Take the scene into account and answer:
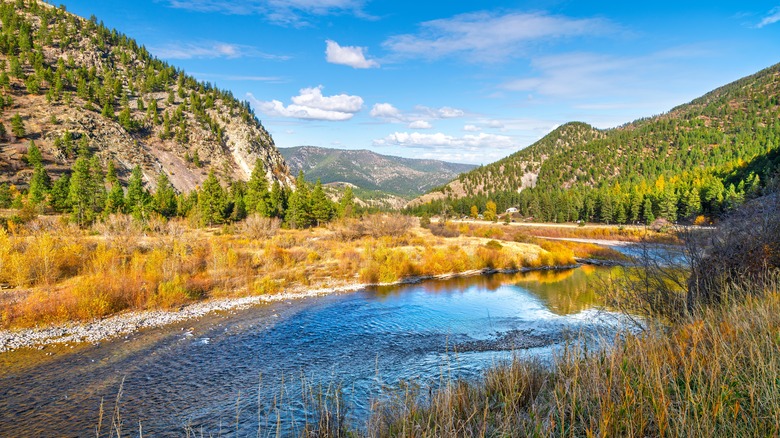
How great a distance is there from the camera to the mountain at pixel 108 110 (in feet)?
263

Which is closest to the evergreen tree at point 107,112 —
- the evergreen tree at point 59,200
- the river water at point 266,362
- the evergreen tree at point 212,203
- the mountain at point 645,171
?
the evergreen tree at point 59,200

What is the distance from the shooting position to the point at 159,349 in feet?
48.3

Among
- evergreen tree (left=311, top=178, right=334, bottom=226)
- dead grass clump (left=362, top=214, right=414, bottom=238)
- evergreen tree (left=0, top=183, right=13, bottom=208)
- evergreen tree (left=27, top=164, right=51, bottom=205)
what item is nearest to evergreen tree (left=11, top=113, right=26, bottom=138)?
evergreen tree (left=27, top=164, right=51, bottom=205)

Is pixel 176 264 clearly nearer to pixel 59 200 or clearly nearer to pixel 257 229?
pixel 257 229

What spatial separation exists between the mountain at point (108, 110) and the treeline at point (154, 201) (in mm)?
12789

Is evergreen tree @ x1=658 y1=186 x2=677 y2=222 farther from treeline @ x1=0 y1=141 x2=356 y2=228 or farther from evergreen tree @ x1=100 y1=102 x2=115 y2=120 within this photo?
evergreen tree @ x1=100 y1=102 x2=115 y2=120

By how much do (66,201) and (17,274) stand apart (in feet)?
113

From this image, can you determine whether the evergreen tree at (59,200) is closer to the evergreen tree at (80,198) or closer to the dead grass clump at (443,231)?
the evergreen tree at (80,198)

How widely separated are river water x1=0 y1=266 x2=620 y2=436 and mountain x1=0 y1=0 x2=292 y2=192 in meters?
70.6

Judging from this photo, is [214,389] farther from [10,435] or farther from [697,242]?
→ [697,242]

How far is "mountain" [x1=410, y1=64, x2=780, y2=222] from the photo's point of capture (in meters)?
83.4

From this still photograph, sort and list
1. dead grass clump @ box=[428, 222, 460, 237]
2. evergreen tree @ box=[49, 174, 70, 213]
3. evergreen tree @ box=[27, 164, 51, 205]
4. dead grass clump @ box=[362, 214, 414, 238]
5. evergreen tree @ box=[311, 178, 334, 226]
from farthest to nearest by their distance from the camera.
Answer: evergreen tree @ box=[311, 178, 334, 226] → dead grass clump @ box=[428, 222, 460, 237] → evergreen tree @ box=[49, 174, 70, 213] → dead grass clump @ box=[362, 214, 414, 238] → evergreen tree @ box=[27, 164, 51, 205]

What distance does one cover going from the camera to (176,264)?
2569 centimetres

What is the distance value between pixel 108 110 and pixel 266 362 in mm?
109808
